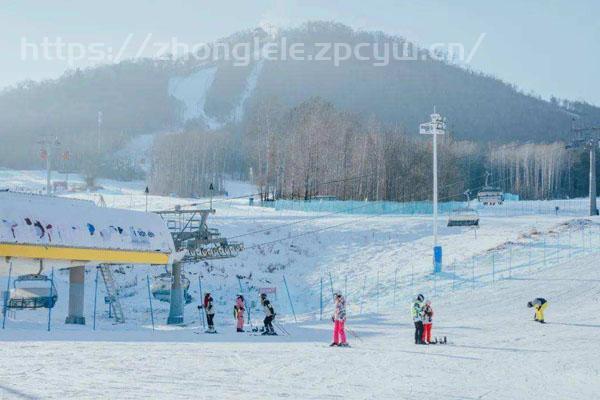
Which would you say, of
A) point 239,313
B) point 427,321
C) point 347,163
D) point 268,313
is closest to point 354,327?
point 239,313

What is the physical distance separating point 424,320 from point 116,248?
15.1 meters

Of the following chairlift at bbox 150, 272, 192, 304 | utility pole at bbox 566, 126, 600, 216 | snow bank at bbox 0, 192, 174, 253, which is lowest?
chairlift at bbox 150, 272, 192, 304

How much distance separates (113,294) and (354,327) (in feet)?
41.8

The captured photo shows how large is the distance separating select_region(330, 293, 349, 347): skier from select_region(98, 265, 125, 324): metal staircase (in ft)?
50.2

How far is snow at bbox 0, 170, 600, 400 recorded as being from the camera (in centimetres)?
1485

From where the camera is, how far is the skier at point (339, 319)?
21.4m

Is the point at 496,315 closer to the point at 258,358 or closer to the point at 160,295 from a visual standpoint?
the point at 258,358

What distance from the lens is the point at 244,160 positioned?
161625mm

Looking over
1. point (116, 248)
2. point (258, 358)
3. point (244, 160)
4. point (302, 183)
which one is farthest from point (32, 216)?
point (244, 160)

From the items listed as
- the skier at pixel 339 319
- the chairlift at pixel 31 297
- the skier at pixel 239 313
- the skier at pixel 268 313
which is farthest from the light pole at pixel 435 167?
the skier at pixel 339 319

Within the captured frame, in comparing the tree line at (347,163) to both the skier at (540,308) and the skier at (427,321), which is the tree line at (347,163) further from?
the skier at (427,321)

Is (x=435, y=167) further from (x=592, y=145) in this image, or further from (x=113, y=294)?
(x=592, y=145)

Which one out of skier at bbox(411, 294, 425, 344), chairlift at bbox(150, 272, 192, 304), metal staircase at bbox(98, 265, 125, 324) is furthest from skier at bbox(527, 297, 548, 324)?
chairlift at bbox(150, 272, 192, 304)

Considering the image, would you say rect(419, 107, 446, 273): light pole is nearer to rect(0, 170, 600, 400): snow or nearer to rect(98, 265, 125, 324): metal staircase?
rect(0, 170, 600, 400): snow
